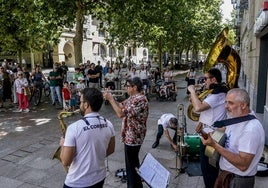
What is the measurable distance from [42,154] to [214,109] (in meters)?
4.23

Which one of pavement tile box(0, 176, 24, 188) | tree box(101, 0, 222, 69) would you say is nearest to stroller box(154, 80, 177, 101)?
tree box(101, 0, 222, 69)

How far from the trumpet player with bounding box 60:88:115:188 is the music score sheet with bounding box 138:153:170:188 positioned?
2.79 feet

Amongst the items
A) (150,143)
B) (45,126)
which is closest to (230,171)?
(150,143)

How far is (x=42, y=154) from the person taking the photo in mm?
6531

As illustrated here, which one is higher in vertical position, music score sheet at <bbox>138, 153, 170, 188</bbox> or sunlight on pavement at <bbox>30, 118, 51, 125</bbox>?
music score sheet at <bbox>138, 153, 170, 188</bbox>

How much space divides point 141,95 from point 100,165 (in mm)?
1498

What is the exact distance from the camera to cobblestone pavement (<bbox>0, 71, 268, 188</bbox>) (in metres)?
5.14

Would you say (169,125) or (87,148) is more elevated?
(87,148)

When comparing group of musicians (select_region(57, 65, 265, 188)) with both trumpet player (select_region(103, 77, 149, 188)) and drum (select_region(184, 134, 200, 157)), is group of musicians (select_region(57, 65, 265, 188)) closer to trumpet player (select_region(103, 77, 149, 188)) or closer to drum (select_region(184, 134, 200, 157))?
trumpet player (select_region(103, 77, 149, 188))

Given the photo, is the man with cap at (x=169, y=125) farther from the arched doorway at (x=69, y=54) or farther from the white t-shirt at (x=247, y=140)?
the arched doorway at (x=69, y=54)

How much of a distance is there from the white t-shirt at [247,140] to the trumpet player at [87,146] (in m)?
1.19

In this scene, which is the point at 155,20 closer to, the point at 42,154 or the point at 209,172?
the point at 42,154

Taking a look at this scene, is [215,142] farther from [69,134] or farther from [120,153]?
[120,153]

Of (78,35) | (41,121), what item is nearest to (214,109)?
(41,121)
